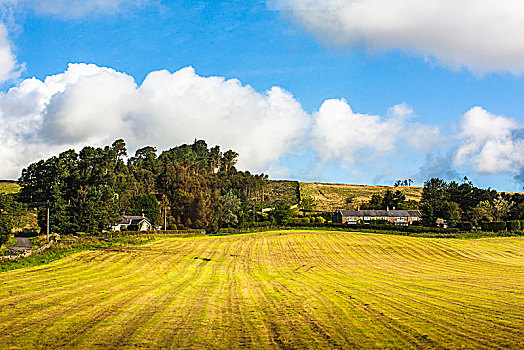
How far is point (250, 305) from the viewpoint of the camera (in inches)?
775

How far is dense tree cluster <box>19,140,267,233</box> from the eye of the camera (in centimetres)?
8000

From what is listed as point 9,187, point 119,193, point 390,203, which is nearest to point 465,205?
point 390,203

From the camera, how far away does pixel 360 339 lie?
13.2 metres

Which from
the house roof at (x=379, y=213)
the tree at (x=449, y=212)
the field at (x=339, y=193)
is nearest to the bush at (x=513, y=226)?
the tree at (x=449, y=212)

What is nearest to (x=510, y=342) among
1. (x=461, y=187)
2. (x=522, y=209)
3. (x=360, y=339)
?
(x=360, y=339)

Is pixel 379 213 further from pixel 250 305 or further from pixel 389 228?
pixel 250 305

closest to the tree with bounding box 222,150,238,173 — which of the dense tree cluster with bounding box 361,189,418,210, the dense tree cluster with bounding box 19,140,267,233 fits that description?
the dense tree cluster with bounding box 19,140,267,233

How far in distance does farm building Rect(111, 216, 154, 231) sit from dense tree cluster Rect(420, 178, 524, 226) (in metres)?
64.7

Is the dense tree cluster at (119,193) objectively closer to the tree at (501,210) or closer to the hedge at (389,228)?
the hedge at (389,228)

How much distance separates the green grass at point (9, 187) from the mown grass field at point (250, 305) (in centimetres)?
14012

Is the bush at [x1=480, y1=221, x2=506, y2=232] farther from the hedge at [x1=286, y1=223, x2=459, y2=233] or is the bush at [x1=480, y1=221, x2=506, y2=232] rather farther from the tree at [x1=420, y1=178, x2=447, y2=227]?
the tree at [x1=420, y1=178, x2=447, y2=227]

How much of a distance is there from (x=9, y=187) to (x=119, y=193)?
83.5m

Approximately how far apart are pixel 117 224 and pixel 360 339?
85353 mm

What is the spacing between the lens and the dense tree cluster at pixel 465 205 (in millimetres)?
100938
